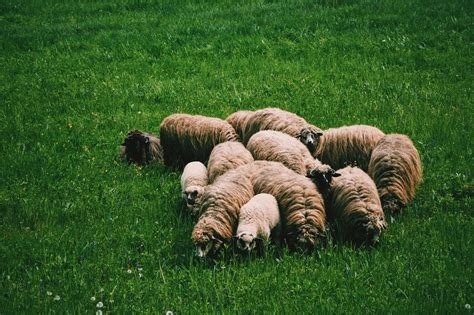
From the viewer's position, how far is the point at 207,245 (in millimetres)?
6270

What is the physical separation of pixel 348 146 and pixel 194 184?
6.80 ft

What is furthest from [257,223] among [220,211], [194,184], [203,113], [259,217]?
[203,113]

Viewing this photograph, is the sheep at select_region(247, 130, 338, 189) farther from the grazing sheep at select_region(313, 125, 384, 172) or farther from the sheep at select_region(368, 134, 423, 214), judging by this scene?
the sheep at select_region(368, 134, 423, 214)

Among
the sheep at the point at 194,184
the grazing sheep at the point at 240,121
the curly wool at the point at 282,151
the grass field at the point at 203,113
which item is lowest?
the grass field at the point at 203,113

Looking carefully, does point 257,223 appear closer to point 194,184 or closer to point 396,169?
point 194,184

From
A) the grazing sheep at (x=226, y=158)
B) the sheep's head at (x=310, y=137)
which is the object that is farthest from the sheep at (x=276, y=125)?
the grazing sheep at (x=226, y=158)

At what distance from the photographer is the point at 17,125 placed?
424 inches

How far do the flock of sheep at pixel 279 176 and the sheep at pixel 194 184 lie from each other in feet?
0.04

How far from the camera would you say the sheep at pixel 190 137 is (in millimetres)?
8883

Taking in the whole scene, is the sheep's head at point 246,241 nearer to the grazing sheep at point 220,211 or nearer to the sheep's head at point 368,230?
the grazing sheep at point 220,211

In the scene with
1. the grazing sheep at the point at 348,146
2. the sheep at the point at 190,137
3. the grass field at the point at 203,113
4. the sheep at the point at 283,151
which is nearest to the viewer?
the grass field at the point at 203,113

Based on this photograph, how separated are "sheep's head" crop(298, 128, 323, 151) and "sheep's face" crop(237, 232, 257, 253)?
7.55 feet

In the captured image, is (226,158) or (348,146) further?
(348,146)

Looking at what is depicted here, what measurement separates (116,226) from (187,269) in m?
1.37
